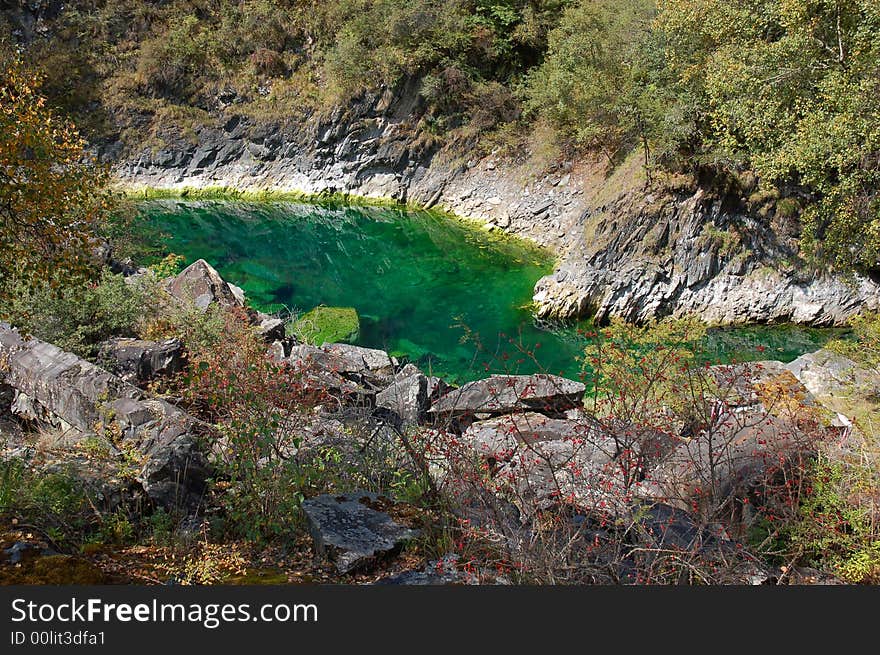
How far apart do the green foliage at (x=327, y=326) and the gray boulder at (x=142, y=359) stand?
5499 mm

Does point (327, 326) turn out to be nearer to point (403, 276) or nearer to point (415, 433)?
point (403, 276)

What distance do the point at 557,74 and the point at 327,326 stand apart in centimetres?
1512

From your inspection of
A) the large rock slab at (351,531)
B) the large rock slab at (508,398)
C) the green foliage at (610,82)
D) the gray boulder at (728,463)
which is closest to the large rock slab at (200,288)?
the large rock slab at (508,398)

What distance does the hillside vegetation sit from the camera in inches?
601

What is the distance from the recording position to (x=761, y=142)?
1664cm

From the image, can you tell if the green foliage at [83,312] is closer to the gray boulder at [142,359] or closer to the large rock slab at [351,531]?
the gray boulder at [142,359]

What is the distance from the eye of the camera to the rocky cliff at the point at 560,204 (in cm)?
1988

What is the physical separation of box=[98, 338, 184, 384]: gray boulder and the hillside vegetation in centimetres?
1407

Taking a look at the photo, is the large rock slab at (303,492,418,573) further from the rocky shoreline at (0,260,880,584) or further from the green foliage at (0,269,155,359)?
the green foliage at (0,269,155,359)

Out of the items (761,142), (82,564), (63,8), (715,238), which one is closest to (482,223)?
(715,238)

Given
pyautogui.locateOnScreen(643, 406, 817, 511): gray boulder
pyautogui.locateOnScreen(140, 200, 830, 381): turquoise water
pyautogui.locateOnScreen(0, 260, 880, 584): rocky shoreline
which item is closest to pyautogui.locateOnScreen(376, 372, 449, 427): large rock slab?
pyautogui.locateOnScreen(0, 260, 880, 584): rocky shoreline

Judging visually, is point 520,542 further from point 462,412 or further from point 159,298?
point 159,298

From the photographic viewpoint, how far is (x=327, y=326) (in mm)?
19656

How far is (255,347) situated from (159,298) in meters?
3.23
